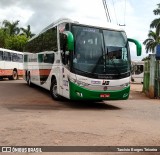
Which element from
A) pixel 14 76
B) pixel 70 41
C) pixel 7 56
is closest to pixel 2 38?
pixel 14 76

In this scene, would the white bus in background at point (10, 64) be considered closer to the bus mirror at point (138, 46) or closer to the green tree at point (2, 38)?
the bus mirror at point (138, 46)

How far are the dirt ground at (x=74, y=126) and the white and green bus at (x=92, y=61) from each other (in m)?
0.78

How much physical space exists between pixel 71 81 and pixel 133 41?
3.12 m

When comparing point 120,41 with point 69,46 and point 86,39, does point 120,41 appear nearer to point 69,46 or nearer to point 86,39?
point 86,39

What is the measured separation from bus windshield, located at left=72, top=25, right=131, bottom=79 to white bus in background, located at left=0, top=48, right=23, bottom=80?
17.5m

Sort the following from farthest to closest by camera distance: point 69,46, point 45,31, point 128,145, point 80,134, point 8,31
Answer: point 8,31 → point 45,31 → point 69,46 → point 80,134 → point 128,145

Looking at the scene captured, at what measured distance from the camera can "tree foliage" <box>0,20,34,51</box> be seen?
52362 millimetres

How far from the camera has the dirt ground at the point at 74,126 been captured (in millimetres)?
7684

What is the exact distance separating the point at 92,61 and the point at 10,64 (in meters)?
20.0

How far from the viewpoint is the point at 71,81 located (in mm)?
13125

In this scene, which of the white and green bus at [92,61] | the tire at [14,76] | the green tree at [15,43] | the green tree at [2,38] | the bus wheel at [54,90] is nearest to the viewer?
the white and green bus at [92,61]

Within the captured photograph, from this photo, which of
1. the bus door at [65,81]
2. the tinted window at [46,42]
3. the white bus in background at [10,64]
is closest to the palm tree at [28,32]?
the white bus in background at [10,64]

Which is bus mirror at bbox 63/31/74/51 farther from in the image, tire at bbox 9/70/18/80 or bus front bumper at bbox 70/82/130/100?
tire at bbox 9/70/18/80

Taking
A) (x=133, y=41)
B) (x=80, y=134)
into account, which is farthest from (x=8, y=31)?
(x=80, y=134)
